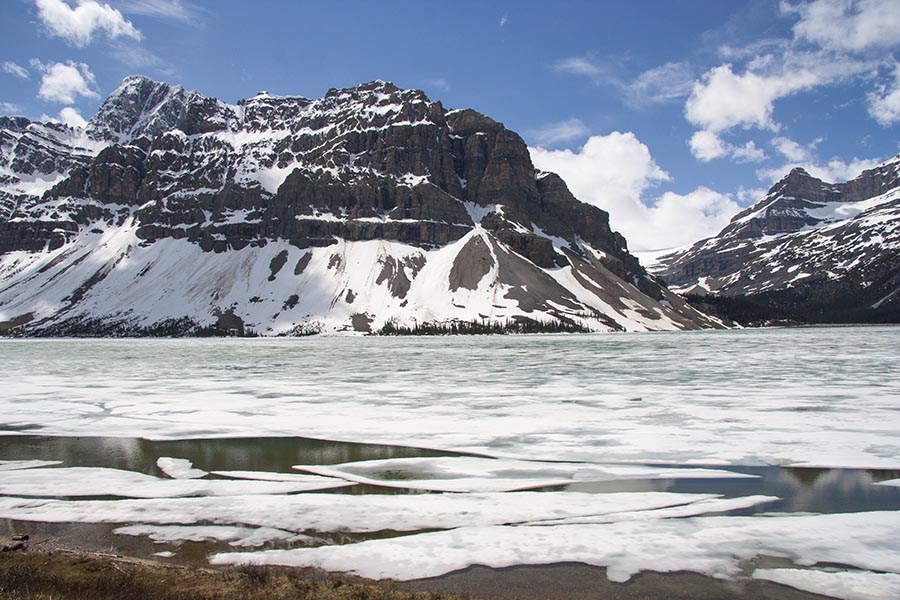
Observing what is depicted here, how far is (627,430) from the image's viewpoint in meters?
19.1

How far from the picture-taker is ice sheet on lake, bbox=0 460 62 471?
48.6 feet

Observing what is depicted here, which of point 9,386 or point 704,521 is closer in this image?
point 704,521

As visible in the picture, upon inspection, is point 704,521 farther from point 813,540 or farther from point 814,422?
point 814,422

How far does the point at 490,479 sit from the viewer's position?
1341cm

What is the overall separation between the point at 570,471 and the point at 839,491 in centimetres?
569

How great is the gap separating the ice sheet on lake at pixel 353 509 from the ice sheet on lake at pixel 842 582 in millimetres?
2826

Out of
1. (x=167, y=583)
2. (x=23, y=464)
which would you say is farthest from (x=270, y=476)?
(x=23, y=464)

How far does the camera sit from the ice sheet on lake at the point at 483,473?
513 inches

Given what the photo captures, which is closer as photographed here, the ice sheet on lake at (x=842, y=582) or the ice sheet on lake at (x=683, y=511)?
the ice sheet on lake at (x=842, y=582)

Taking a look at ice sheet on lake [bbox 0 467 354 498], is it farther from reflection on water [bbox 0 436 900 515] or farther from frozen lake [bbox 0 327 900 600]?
reflection on water [bbox 0 436 900 515]

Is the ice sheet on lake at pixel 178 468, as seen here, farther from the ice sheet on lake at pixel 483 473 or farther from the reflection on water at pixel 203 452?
the ice sheet on lake at pixel 483 473

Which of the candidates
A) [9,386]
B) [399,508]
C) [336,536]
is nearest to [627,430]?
[399,508]

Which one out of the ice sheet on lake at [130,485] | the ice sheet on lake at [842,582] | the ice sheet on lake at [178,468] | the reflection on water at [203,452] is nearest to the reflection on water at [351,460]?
the reflection on water at [203,452]

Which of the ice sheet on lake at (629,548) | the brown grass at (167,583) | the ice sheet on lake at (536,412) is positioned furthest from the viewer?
the ice sheet on lake at (536,412)
